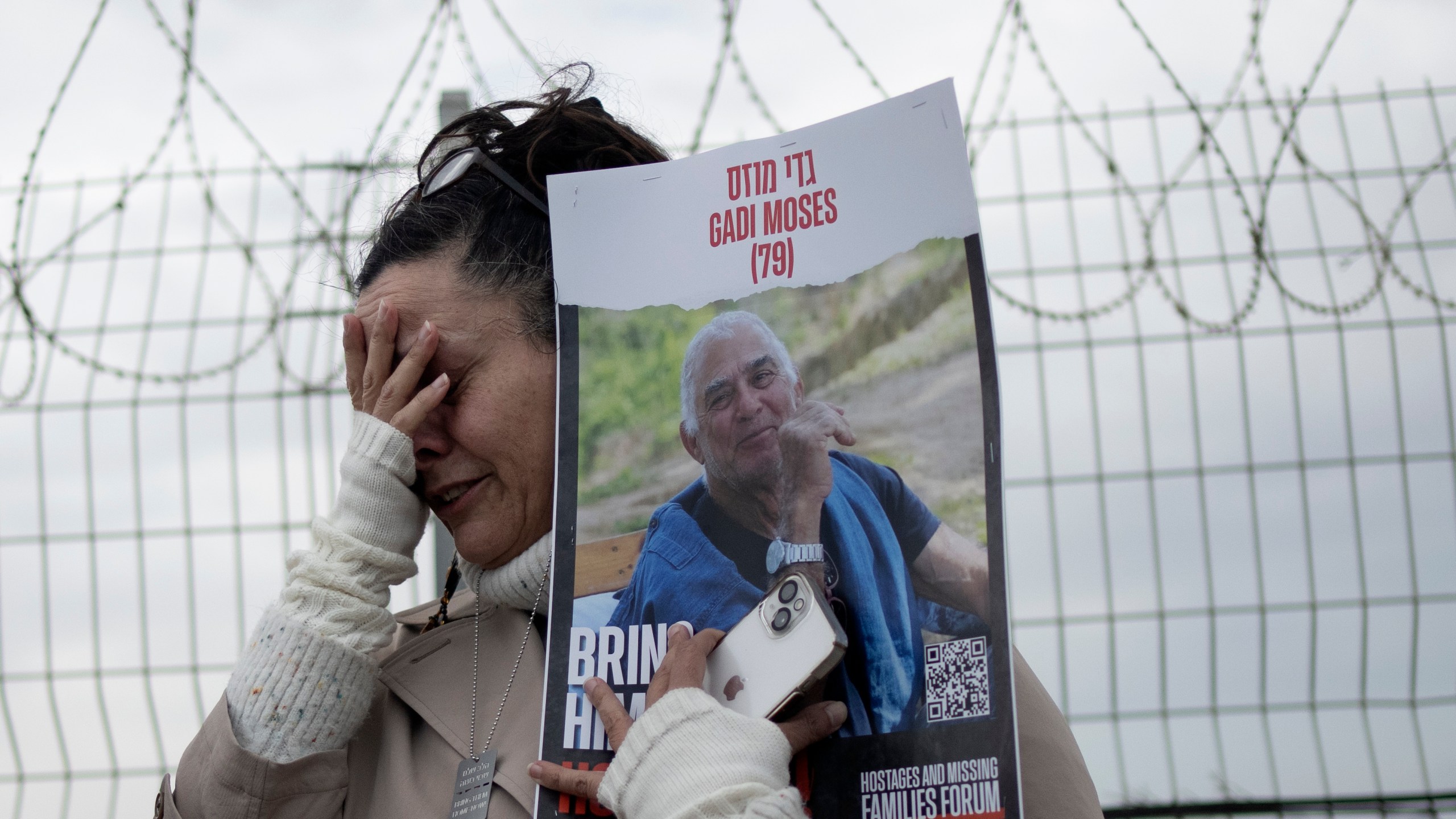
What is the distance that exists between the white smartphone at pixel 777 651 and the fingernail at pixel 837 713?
0.03 meters

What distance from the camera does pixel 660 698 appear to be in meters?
0.97

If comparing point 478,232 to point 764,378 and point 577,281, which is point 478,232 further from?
point 764,378

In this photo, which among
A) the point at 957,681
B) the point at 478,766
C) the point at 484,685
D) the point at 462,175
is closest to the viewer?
the point at 957,681

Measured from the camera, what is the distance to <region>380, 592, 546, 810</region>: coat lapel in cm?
120

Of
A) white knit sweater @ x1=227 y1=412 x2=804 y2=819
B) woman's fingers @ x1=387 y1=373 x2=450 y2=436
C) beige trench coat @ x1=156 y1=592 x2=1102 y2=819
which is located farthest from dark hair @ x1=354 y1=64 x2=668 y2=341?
beige trench coat @ x1=156 y1=592 x2=1102 y2=819

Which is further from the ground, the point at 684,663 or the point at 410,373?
the point at 410,373

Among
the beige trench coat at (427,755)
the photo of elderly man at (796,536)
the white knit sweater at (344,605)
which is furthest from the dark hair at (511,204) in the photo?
the beige trench coat at (427,755)

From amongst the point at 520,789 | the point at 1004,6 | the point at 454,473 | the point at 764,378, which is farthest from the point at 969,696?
the point at 1004,6

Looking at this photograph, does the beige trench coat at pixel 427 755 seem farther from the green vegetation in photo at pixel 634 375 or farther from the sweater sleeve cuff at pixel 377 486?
the green vegetation in photo at pixel 634 375

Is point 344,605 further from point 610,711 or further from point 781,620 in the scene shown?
point 781,620

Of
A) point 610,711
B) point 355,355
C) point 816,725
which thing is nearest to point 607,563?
point 610,711

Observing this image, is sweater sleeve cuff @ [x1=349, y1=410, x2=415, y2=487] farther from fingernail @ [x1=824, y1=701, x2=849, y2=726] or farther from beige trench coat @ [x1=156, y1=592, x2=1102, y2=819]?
fingernail @ [x1=824, y1=701, x2=849, y2=726]

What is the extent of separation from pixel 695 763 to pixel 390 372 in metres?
Result: 0.67

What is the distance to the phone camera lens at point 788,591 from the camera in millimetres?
963
